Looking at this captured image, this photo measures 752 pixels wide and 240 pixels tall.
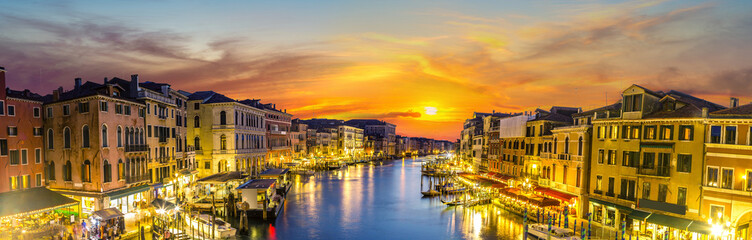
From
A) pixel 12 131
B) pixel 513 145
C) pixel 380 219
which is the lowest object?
pixel 380 219

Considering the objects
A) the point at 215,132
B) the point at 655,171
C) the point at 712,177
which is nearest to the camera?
the point at 712,177

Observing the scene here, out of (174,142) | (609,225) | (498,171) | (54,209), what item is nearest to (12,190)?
(54,209)

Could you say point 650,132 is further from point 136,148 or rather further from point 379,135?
point 379,135

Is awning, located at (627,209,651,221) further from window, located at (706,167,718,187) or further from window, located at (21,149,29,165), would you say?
window, located at (21,149,29,165)

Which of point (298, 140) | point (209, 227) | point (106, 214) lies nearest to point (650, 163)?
point (209, 227)

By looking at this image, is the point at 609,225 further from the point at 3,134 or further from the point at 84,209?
the point at 3,134

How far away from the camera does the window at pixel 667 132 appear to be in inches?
949

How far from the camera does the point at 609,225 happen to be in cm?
2800

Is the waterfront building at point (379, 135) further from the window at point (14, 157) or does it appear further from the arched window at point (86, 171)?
the window at point (14, 157)

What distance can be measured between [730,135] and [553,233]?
36.5 feet

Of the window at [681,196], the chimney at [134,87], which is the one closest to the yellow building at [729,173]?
the window at [681,196]

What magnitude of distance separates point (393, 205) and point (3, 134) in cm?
3343

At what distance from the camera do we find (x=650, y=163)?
2534cm

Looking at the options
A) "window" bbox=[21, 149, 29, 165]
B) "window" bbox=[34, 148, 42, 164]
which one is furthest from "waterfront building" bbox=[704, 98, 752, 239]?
"window" bbox=[34, 148, 42, 164]
